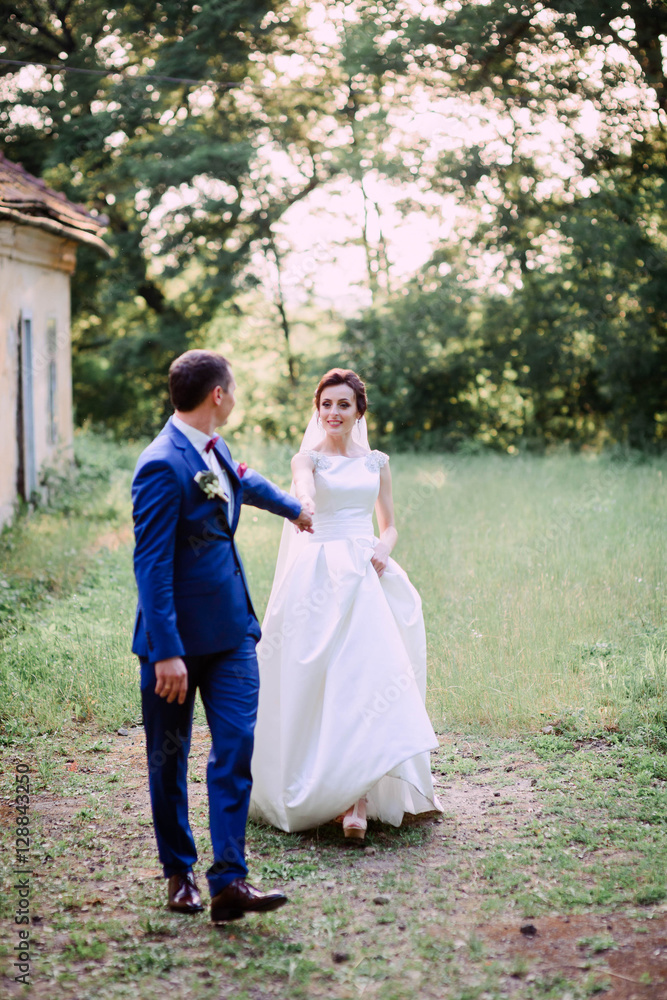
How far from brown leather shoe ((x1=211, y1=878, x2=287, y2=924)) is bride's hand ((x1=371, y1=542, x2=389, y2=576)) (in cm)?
178

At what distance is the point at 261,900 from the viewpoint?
364cm

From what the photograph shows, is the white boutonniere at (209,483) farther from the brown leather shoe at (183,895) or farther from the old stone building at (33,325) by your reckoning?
the old stone building at (33,325)

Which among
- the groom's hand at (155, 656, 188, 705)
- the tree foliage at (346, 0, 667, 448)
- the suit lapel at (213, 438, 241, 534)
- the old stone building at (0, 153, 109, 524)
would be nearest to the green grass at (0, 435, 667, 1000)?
the groom's hand at (155, 656, 188, 705)

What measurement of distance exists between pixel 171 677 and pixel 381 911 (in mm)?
1382

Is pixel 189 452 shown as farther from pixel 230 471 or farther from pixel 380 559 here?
pixel 380 559

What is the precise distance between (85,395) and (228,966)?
98.8ft

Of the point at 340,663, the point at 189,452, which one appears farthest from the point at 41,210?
the point at 189,452

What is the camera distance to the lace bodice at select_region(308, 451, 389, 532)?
16.4ft

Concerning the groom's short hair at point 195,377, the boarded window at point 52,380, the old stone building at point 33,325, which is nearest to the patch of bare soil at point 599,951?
the groom's short hair at point 195,377

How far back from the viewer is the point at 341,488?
16.4 ft

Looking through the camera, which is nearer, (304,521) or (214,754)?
(214,754)

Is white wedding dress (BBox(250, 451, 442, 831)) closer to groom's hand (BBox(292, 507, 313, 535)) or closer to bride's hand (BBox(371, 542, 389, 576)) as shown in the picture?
bride's hand (BBox(371, 542, 389, 576))

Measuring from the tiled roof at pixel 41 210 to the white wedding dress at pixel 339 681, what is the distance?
8.39 metres

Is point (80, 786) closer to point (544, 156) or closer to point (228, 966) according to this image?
point (228, 966)
